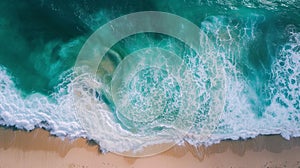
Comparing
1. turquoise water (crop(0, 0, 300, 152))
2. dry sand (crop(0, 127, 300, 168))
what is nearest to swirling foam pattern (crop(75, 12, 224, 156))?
turquoise water (crop(0, 0, 300, 152))

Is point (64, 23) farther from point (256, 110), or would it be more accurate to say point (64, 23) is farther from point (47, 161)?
point (256, 110)

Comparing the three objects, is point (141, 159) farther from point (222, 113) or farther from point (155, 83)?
point (222, 113)

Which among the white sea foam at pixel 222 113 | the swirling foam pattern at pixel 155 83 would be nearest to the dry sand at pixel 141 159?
the white sea foam at pixel 222 113

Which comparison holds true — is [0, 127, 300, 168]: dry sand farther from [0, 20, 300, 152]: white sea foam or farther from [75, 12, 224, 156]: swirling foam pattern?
[75, 12, 224, 156]: swirling foam pattern

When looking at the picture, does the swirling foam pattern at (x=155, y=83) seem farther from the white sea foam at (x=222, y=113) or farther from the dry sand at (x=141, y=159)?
the dry sand at (x=141, y=159)

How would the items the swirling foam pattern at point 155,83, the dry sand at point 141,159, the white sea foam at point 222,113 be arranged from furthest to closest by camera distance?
the swirling foam pattern at point 155,83 < the white sea foam at point 222,113 < the dry sand at point 141,159

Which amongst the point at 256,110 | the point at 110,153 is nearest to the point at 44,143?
the point at 110,153
